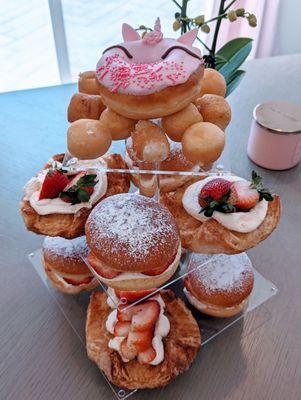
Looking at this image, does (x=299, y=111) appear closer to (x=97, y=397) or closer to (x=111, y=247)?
(x=111, y=247)

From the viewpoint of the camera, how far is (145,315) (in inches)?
31.7

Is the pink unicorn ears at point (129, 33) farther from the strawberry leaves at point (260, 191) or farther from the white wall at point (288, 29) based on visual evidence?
the white wall at point (288, 29)

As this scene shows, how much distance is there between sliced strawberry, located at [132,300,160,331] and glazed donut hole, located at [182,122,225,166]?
0.34 meters

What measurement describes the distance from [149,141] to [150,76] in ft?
0.31

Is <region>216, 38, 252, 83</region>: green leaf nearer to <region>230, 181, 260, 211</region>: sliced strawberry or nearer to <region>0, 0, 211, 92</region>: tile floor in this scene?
<region>230, 181, 260, 211</region>: sliced strawberry

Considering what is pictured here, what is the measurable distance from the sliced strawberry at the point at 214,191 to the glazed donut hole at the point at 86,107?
233 mm

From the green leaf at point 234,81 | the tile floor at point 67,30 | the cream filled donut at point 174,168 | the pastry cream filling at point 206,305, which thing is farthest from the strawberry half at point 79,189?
the tile floor at point 67,30

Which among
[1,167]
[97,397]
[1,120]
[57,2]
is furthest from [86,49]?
[97,397]

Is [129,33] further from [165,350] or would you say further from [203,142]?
[165,350]

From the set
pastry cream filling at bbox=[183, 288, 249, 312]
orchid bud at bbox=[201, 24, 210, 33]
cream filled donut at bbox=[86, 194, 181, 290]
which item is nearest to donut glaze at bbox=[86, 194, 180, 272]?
cream filled donut at bbox=[86, 194, 181, 290]

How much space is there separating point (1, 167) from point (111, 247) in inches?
28.3

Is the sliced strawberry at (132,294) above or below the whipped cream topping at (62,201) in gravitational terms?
below

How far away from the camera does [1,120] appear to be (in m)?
1.43

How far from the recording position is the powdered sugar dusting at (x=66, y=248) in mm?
876
